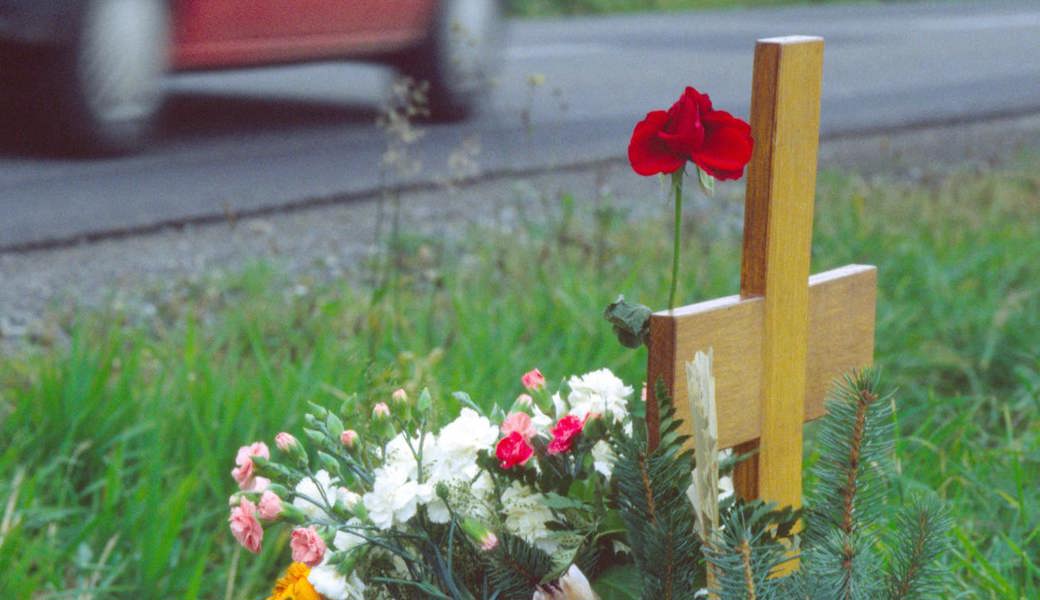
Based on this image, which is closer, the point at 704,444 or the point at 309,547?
the point at 704,444

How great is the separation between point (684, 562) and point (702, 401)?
0.55 ft

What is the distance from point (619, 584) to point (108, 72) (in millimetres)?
4160

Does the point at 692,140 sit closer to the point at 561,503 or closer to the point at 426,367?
the point at 561,503

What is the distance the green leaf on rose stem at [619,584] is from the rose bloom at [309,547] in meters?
0.26

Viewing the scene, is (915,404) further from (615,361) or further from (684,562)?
(684,562)

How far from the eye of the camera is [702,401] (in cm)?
114

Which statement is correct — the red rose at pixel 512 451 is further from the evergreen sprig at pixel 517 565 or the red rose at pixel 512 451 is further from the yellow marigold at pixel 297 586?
the yellow marigold at pixel 297 586

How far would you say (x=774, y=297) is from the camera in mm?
1353

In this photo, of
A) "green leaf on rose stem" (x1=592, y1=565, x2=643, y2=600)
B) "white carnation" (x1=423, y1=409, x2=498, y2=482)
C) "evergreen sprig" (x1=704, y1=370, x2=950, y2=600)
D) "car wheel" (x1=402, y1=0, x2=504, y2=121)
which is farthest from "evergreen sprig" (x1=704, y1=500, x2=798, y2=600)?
"car wheel" (x1=402, y1=0, x2=504, y2=121)

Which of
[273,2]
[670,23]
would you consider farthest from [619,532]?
[670,23]


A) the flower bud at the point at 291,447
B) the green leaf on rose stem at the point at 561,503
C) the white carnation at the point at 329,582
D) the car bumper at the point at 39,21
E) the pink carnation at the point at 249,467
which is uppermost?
the car bumper at the point at 39,21

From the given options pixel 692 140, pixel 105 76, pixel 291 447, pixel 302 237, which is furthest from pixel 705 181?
pixel 105 76

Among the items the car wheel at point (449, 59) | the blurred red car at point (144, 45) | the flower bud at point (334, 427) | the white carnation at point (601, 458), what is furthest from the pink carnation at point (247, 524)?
the car wheel at point (449, 59)

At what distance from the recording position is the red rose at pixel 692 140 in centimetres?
122
